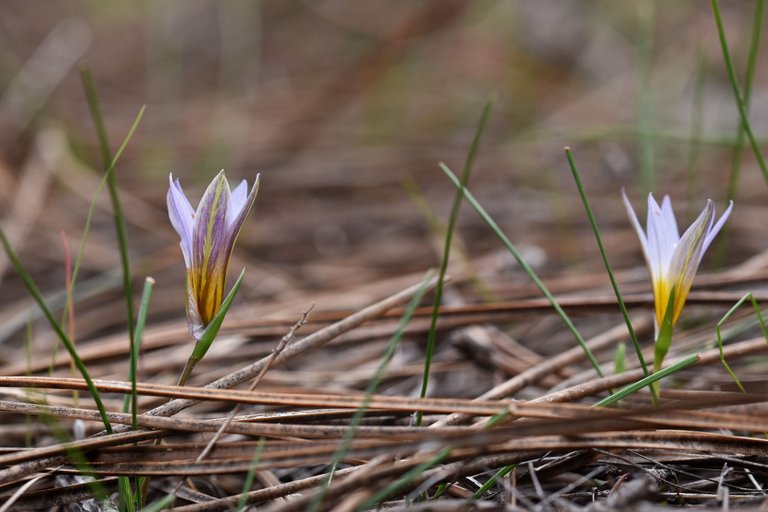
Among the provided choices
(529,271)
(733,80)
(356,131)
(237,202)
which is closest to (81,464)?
(237,202)

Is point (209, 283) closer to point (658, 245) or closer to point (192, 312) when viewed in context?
point (192, 312)

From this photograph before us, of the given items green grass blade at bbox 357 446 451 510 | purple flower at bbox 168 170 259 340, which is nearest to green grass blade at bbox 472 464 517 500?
green grass blade at bbox 357 446 451 510

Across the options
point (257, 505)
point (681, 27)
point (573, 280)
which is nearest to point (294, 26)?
point (681, 27)

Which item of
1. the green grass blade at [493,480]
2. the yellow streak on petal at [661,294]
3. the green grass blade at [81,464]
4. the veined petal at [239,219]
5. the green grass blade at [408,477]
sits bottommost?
the green grass blade at [493,480]

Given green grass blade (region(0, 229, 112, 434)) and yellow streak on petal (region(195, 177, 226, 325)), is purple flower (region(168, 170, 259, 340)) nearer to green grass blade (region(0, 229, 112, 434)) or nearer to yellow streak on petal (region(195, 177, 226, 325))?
yellow streak on petal (region(195, 177, 226, 325))

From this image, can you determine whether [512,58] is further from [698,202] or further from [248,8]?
[698,202]

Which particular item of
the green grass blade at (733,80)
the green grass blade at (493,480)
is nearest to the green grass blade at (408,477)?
the green grass blade at (493,480)

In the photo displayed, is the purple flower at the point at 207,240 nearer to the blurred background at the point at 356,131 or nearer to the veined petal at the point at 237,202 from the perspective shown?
the veined petal at the point at 237,202
